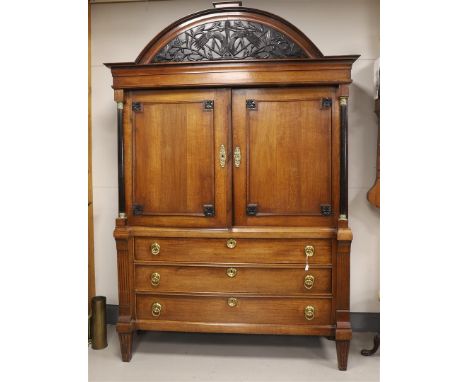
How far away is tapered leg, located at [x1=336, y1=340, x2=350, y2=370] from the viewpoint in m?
2.12

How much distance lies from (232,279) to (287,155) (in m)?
0.78

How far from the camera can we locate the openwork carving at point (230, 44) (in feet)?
7.04

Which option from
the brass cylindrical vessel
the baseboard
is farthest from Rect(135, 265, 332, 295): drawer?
the baseboard

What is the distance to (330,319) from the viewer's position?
6.91 feet

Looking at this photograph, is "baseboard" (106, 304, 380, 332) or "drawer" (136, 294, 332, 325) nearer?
"drawer" (136, 294, 332, 325)

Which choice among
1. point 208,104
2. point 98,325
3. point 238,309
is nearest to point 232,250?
point 238,309

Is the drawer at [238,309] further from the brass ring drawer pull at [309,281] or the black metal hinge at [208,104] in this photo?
the black metal hinge at [208,104]

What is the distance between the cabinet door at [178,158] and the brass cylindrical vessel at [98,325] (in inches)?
27.3

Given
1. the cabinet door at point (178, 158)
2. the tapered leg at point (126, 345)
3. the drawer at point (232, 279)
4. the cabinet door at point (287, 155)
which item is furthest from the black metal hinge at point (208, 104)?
the tapered leg at point (126, 345)

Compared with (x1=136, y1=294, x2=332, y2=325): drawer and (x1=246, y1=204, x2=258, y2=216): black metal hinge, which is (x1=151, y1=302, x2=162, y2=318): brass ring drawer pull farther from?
(x1=246, y1=204, x2=258, y2=216): black metal hinge

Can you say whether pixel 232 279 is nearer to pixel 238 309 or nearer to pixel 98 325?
pixel 238 309
